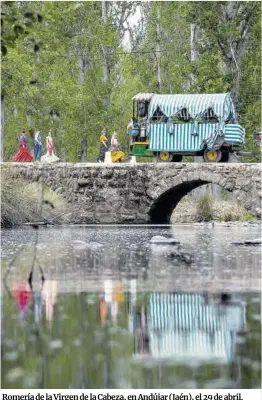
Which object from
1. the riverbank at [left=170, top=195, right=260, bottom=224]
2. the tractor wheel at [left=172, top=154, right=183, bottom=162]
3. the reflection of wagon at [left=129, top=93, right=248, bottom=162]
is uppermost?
the reflection of wagon at [left=129, top=93, right=248, bottom=162]

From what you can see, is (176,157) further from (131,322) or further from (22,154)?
(131,322)

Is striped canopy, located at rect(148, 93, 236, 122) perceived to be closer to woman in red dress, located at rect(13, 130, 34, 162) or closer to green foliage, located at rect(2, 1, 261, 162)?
green foliage, located at rect(2, 1, 261, 162)

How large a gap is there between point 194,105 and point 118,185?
3.89 metres

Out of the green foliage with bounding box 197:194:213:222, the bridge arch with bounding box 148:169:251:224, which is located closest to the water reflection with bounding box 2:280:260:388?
the bridge arch with bounding box 148:169:251:224

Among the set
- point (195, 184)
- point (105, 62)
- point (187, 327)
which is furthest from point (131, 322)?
point (105, 62)

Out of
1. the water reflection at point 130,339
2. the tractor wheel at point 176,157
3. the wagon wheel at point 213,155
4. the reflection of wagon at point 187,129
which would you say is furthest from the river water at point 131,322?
the tractor wheel at point 176,157

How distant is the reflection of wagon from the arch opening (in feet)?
3.82

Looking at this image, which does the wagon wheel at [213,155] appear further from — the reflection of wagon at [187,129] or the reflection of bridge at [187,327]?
the reflection of bridge at [187,327]

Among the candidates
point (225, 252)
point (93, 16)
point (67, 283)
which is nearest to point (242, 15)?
point (93, 16)

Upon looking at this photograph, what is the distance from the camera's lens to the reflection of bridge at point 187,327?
28.2 feet

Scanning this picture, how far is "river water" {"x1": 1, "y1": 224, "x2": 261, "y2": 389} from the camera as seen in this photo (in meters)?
7.74

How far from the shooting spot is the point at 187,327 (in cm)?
975

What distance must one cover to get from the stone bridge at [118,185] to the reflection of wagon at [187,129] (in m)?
1.38

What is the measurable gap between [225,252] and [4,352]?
35.0ft
